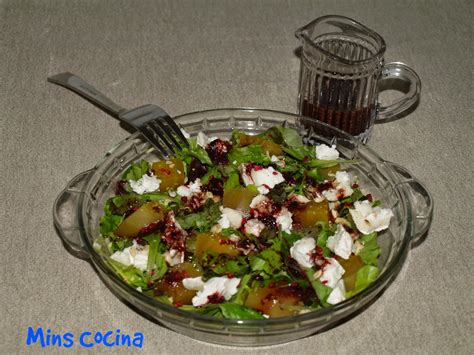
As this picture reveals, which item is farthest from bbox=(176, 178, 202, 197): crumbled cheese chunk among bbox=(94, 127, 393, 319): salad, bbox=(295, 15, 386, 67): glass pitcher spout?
bbox=(295, 15, 386, 67): glass pitcher spout

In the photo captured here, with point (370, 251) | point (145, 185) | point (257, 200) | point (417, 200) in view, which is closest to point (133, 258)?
point (145, 185)

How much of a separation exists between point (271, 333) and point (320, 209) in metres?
0.42

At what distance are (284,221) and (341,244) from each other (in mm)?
170

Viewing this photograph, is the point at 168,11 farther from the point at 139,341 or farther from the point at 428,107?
the point at 139,341

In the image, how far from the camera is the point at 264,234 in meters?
1.78

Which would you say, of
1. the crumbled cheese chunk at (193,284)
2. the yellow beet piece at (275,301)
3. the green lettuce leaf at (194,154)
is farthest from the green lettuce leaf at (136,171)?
the yellow beet piece at (275,301)

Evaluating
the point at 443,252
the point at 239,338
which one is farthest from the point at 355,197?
the point at 239,338

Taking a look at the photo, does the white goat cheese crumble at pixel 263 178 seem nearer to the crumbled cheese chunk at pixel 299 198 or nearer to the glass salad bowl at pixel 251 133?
the crumbled cheese chunk at pixel 299 198

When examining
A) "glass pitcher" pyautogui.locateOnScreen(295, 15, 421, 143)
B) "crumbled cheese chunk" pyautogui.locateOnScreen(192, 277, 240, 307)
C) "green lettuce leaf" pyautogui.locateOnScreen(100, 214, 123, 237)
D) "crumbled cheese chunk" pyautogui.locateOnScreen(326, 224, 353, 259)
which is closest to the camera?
"crumbled cheese chunk" pyautogui.locateOnScreen(192, 277, 240, 307)

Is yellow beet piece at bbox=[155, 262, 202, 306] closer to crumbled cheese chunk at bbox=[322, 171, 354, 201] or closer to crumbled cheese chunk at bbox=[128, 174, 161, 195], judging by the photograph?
crumbled cheese chunk at bbox=[128, 174, 161, 195]

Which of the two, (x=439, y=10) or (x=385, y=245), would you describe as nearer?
(x=385, y=245)

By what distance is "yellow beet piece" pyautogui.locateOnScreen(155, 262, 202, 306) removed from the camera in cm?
165

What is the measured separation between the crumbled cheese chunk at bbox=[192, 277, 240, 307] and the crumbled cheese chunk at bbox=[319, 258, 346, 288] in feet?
0.65

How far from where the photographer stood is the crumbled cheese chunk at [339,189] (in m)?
1.93
